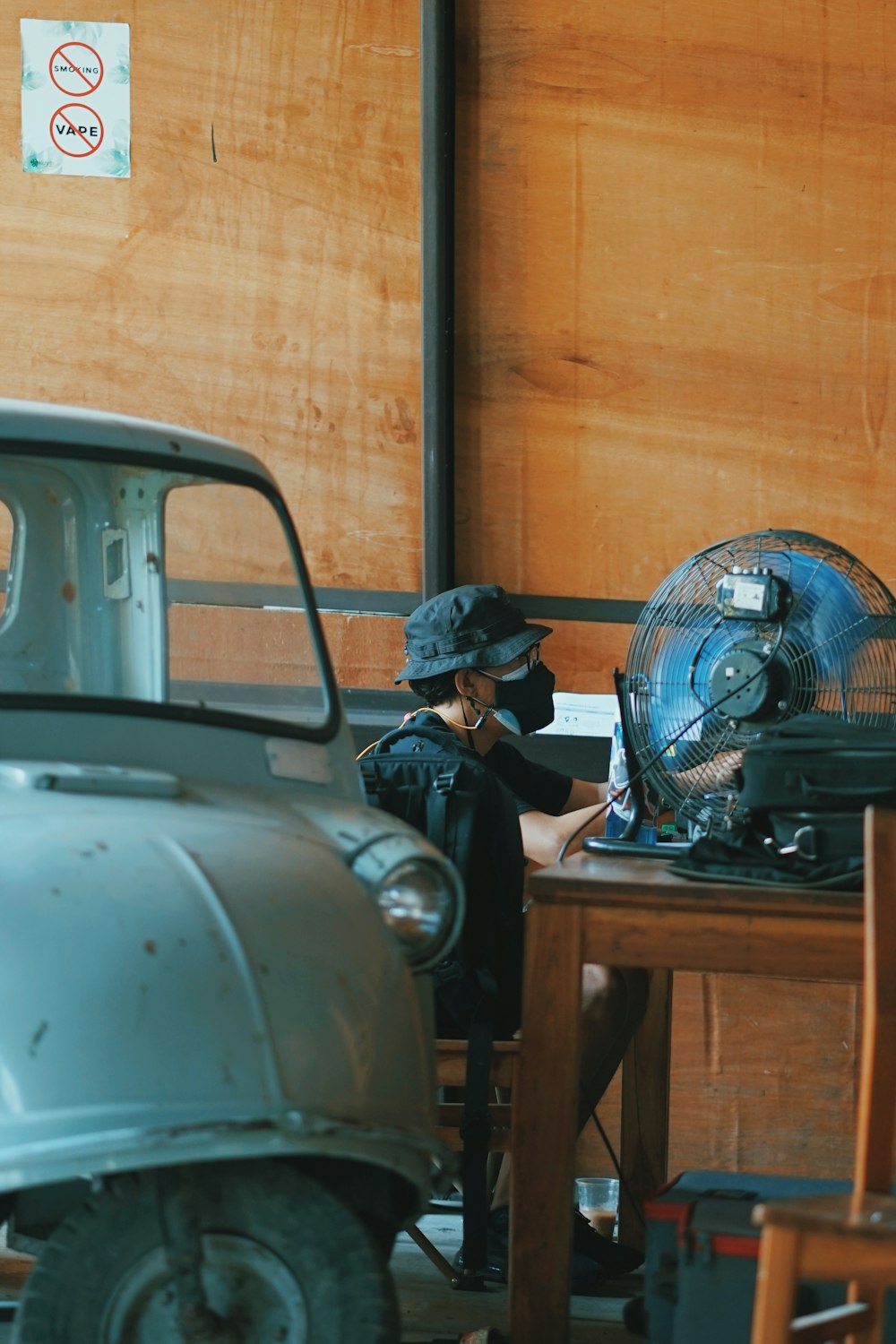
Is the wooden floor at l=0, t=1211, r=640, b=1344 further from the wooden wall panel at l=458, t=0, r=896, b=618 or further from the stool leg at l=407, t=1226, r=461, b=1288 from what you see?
the wooden wall panel at l=458, t=0, r=896, b=618

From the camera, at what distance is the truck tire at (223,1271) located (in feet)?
6.41

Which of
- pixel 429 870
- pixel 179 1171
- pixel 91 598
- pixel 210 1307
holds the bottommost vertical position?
pixel 210 1307

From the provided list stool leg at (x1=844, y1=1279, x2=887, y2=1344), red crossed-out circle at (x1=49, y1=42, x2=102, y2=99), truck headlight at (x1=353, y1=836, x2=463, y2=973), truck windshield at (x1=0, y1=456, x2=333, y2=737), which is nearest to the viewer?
stool leg at (x1=844, y1=1279, x2=887, y2=1344)

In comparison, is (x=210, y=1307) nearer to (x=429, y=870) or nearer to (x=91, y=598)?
(x=429, y=870)

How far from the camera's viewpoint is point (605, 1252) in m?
3.38

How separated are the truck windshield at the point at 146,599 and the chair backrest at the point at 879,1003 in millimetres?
996

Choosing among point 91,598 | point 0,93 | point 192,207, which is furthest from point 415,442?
point 91,598

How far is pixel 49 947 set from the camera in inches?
76.5

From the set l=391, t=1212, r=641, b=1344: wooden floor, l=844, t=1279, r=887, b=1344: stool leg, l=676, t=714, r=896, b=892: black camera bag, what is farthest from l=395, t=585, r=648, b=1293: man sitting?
l=844, t=1279, r=887, b=1344: stool leg

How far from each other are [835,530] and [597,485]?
0.67 metres

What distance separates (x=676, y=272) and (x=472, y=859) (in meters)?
2.12

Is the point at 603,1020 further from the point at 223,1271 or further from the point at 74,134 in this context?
the point at 74,134

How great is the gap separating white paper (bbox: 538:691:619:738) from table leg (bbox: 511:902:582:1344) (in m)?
2.07

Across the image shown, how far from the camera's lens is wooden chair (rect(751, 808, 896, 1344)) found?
1.85 m
